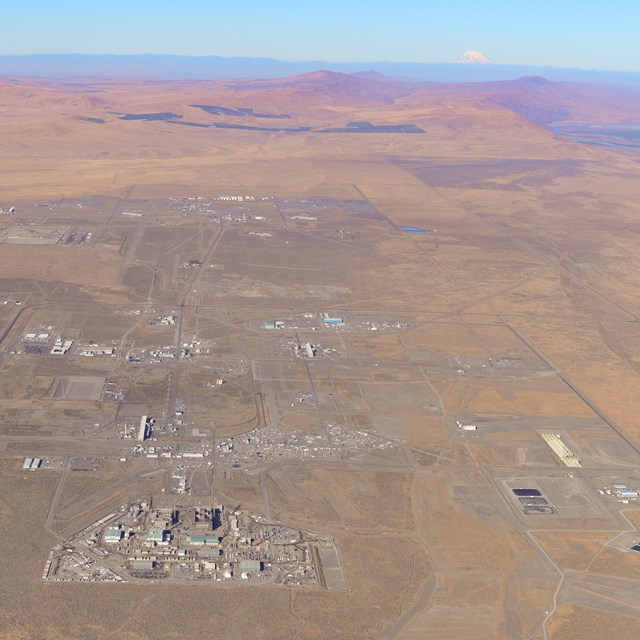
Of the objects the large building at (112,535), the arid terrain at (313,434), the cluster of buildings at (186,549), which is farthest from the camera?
the large building at (112,535)

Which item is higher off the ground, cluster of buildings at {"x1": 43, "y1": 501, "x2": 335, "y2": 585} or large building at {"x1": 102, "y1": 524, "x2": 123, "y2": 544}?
large building at {"x1": 102, "y1": 524, "x2": 123, "y2": 544}

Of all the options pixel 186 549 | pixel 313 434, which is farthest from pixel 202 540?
pixel 313 434

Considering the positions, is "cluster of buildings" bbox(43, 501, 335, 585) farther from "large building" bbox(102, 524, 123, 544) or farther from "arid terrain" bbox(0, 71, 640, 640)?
"arid terrain" bbox(0, 71, 640, 640)

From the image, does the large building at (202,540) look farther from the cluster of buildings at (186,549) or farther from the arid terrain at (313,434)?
the arid terrain at (313,434)

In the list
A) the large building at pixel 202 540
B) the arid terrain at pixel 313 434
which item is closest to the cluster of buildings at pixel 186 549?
the large building at pixel 202 540

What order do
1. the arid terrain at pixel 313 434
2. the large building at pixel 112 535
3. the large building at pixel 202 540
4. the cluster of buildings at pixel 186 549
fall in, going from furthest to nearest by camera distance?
the large building at pixel 202 540 < the large building at pixel 112 535 < the cluster of buildings at pixel 186 549 < the arid terrain at pixel 313 434

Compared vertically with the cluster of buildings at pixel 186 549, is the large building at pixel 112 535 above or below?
above

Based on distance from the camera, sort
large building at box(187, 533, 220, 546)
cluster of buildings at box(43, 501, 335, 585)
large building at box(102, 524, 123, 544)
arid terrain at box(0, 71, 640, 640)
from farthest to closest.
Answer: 1. large building at box(187, 533, 220, 546)
2. large building at box(102, 524, 123, 544)
3. cluster of buildings at box(43, 501, 335, 585)
4. arid terrain at box(0, 71, 640, 640)

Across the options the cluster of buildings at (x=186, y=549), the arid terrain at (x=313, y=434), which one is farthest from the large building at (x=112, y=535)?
the arid terrain at (x=313, y=434)

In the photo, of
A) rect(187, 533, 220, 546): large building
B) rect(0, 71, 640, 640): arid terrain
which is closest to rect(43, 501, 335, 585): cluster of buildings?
rect(187, 533, 220, 546): large building

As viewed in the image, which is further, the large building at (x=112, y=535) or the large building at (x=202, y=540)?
the large building at (x=202, y=540)
